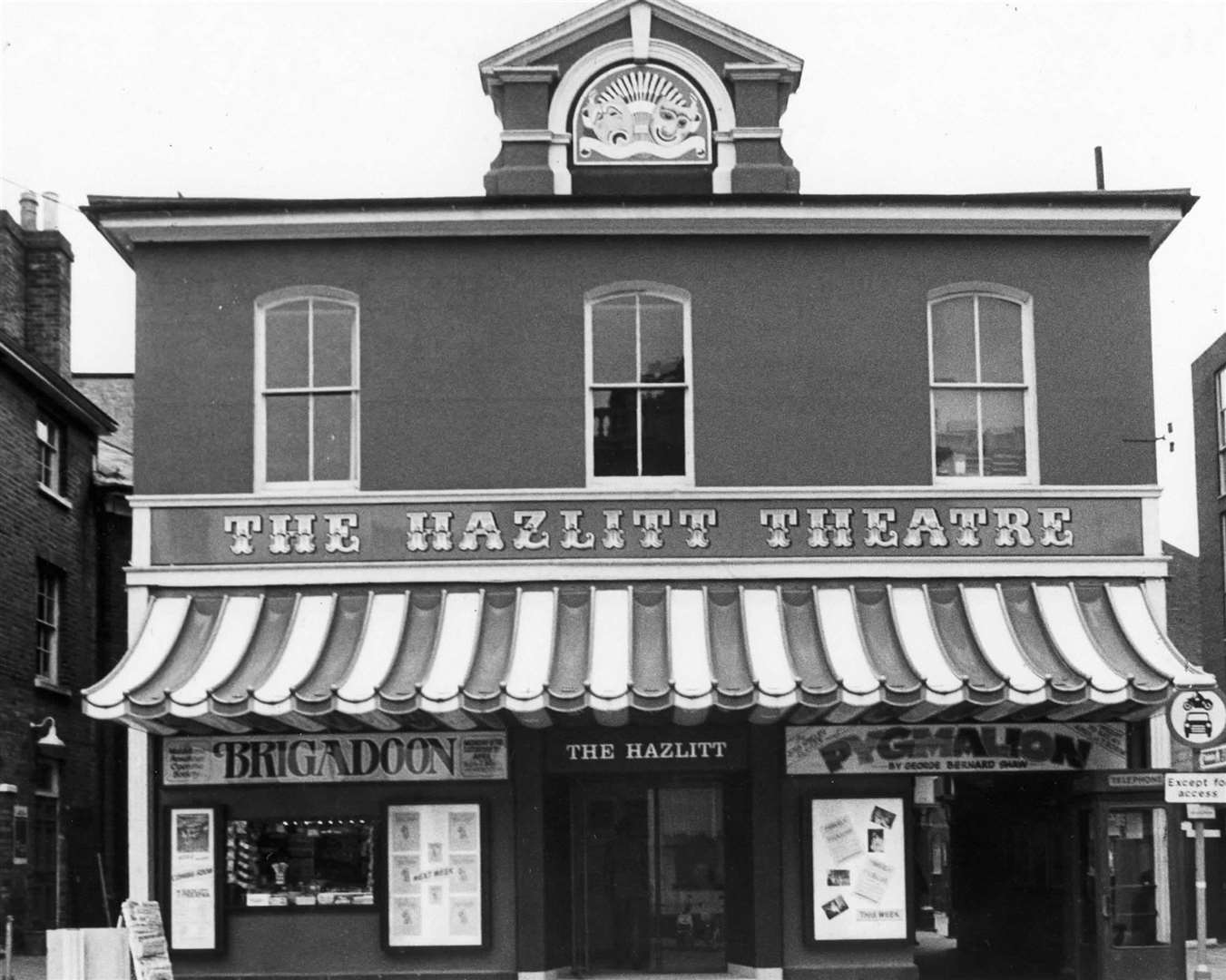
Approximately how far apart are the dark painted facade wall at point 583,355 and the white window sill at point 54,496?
24.6 feet

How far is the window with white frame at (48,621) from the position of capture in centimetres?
2669

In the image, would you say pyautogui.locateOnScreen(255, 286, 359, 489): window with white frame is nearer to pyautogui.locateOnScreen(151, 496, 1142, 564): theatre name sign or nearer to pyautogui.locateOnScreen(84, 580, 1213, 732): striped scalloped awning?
pyautogui.locateOnScreen(151, 496, 1142, 564): theatre name sign

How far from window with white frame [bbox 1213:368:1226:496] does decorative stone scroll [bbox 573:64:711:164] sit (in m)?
26.1

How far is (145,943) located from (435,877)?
376 cm

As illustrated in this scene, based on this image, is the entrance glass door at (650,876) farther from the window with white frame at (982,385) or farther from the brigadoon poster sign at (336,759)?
the window with white frame at (982,385)

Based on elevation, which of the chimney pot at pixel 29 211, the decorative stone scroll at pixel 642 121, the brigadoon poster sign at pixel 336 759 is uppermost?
the chimney pot at pixel 29 211

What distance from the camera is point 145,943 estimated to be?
1577 cm

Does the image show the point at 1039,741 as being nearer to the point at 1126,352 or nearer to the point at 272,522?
the point at 1126,352

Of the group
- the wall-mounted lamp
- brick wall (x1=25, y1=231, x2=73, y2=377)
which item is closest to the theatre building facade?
the wall-mounted lamp

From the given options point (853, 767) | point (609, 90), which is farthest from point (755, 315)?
point (853, 767)

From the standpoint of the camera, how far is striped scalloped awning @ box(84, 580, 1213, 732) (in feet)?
57.3

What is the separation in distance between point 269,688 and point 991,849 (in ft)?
31.0

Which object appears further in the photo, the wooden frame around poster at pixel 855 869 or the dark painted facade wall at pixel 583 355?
the dark painted facade wall at pixel 583 355

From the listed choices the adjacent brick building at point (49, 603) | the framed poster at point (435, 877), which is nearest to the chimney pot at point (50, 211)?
the adjacent brick building at point (49, 603)
